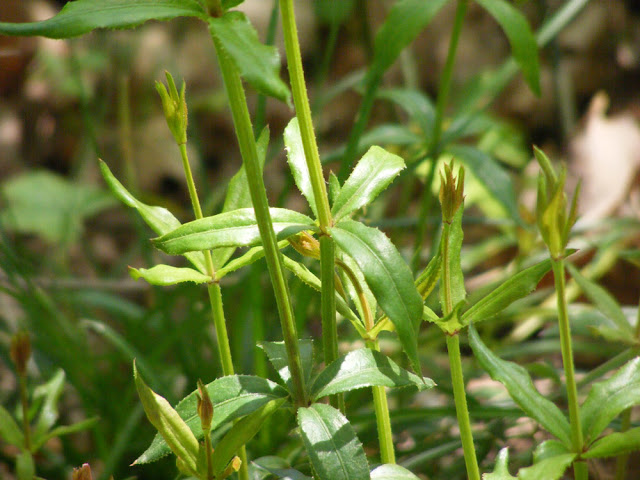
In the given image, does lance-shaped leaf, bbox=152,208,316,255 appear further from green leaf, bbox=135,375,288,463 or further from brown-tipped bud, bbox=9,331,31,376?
brown-tipped bud, bbox=9,331,31,376

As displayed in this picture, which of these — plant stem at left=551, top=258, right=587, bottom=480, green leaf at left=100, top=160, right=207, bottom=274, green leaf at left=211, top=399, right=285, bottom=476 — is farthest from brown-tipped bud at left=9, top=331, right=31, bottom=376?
plant stem at left=551, top=258, right=587, bottom=480

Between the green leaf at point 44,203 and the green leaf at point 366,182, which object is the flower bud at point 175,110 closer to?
the green leaf at point 366,182

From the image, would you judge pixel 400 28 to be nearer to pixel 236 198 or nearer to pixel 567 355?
pixel 236 198

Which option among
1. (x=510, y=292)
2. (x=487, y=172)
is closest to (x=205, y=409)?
(x=510, y=292)

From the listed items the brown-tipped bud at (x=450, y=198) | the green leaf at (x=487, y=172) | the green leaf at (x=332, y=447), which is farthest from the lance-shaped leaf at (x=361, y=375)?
the green leaf at (x=487, y=172)

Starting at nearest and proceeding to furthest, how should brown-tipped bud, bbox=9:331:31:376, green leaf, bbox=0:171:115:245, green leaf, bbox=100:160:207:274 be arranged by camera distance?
1. green leaf, bbox=100:160:207:274
2. brown-tipped bud, bbox=9:331:31:376
3. green leaf, bbox=0:171:115:245

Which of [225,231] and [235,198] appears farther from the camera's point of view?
[235,198]

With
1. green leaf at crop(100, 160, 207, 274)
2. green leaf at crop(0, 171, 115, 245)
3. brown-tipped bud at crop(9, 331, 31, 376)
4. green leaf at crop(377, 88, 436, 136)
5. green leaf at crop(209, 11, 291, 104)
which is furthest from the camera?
green leaf at crop(0, 171, 115, 245)
